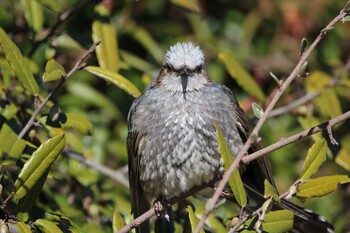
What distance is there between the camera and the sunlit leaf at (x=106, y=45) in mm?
4652

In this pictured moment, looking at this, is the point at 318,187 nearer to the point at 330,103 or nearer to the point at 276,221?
the point at 276,221

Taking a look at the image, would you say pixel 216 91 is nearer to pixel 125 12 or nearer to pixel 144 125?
pixel 144 125

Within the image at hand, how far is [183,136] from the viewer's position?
4383mm

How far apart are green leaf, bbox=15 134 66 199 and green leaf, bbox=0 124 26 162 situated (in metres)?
0.44

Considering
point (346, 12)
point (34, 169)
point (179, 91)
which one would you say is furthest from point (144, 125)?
point (346, 12)

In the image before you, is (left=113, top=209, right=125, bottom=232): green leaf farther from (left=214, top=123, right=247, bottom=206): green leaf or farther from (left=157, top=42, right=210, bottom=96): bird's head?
(left=157, top=42, right=210, bottom=96): bird's head

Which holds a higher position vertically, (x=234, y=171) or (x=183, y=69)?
(x=183, y=69)

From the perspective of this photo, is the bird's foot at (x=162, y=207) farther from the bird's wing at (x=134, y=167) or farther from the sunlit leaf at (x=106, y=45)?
the sunlit leaf at (x=106, y=45)

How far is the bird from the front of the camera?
4340 mm

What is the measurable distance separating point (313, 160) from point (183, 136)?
100 cm

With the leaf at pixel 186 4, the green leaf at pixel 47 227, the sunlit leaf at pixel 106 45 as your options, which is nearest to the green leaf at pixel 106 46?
the sunlit leaf at pixel 106 45

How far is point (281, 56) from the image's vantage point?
6.85 metres

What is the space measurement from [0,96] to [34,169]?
3.11ft

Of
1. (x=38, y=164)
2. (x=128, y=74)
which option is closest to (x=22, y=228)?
(x=38, y=164)
